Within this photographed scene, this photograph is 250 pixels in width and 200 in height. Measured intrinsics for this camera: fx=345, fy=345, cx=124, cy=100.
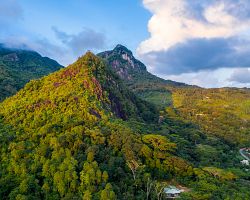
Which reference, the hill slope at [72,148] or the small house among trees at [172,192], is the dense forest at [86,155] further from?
the small house among trees at [172,192]

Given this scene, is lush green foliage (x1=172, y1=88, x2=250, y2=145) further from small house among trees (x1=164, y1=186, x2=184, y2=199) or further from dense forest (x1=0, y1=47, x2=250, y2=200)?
small house among trees (x1=164, y1=186, x2=184, y2=199)

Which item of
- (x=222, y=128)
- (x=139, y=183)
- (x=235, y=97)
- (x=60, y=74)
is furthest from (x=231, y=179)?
(x=235, y=97)

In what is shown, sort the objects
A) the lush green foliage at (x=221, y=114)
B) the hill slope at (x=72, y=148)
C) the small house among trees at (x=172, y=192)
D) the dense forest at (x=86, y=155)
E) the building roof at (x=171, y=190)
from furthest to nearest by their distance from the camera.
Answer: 1. the lush green foliage at (x=221, y=114)
2. the building roof at (x=171, y=190)
3. the small house among trees at (x=172, y=192)
4. the dense forest at (x=86, y=155)
5. the hill slope at (x=72, y=148)

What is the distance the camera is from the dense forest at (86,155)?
4434cm

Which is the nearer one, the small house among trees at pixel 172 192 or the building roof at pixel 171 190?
the small house among trees at pixel 172 192

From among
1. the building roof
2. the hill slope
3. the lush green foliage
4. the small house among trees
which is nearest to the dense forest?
the hill slope

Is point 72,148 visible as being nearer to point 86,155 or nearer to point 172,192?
point 86,155

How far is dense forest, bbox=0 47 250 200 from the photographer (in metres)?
44.3

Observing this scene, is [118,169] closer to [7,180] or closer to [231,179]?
[7,180]

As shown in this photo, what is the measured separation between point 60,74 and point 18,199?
4439 cm

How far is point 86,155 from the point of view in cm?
4931

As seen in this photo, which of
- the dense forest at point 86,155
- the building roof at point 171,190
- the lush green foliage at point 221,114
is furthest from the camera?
the lush green foliage at point 221,114

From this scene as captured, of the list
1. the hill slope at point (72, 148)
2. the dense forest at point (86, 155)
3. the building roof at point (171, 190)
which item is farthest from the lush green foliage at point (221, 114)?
the building roof at point (171, 190)

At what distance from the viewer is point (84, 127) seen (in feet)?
188
